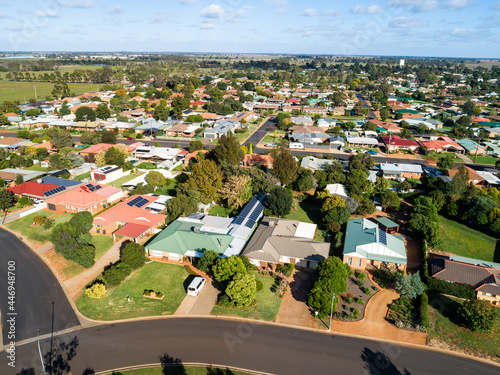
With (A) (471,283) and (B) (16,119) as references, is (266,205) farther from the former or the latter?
(B) (16,119)

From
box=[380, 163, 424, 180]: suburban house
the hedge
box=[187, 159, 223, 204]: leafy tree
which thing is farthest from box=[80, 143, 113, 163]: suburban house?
the hedge

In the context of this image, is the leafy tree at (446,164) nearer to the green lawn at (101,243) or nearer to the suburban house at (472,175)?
the suburban house at (472,175)

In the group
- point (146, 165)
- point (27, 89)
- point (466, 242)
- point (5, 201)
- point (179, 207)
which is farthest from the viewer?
point (27, 89)

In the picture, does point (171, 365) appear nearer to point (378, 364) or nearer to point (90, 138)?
point (378, 364)

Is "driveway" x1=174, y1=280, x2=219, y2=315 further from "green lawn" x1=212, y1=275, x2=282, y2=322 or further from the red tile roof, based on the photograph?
the red tile roof

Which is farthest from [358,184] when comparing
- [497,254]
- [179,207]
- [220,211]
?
[179,207]

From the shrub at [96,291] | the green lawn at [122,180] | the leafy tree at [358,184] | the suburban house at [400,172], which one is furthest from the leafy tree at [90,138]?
the suburban house at [400,172]

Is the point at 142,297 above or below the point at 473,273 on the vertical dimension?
below
